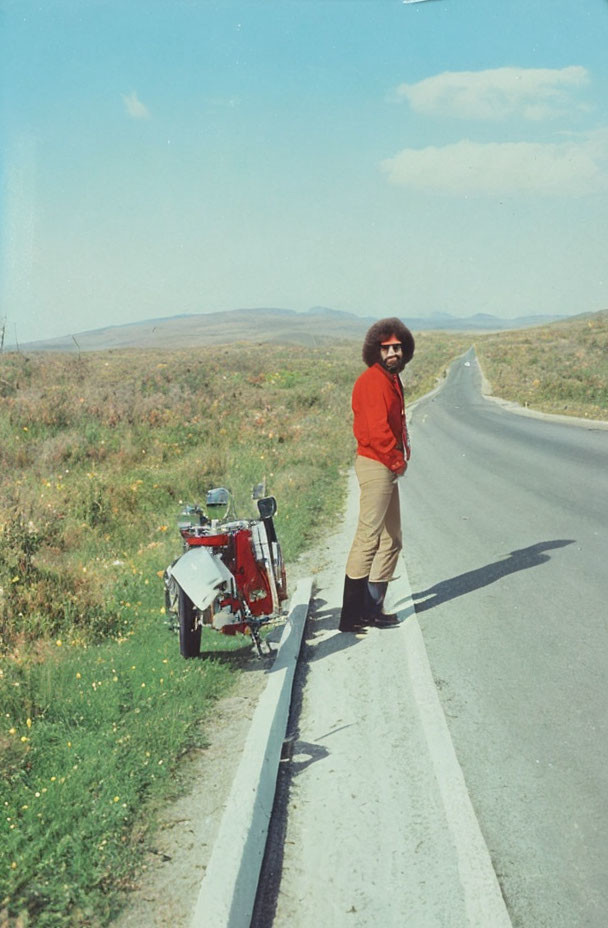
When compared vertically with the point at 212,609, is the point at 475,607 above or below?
below

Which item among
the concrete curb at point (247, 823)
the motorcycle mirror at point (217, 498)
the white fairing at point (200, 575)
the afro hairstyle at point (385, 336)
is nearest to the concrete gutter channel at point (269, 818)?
the concrete curb at point (247, 823)

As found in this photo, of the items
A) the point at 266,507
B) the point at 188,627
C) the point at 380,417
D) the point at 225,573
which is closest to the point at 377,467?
the point at 380,417

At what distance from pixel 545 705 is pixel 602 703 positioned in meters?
0.30

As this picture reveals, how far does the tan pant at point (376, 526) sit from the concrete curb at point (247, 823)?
1.13 meters

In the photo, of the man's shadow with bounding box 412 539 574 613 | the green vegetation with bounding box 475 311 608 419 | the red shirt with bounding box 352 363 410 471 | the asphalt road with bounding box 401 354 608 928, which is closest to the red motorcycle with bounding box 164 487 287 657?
the red shirt with bounding box 352 363 410 471

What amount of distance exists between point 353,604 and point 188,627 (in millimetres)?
1298

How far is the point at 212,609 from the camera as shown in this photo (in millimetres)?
4672

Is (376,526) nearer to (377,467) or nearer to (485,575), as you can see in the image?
(377,467)

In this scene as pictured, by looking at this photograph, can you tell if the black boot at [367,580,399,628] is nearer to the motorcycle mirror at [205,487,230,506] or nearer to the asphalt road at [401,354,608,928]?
the asphalt road at [401,354,608,928]

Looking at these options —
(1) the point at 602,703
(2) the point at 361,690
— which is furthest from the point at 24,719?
(1) the point at 602,703

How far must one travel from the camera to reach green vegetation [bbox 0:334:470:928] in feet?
9.65

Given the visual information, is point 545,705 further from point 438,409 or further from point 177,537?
point 438,409

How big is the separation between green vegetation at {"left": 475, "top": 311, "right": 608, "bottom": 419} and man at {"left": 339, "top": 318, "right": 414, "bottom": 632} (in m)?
17.7

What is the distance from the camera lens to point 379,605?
18.1 feet
